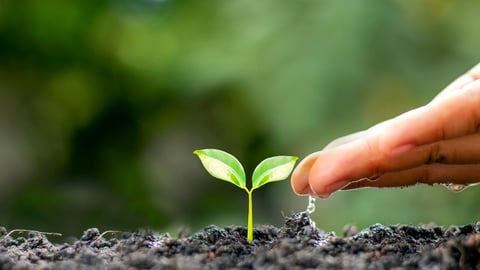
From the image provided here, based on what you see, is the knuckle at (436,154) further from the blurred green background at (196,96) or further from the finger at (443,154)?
the blurred green background at (196,96)

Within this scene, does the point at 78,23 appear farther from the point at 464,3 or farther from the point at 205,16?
the point at 464,3

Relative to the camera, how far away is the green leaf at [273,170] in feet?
2.48

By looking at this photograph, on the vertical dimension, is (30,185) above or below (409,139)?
above

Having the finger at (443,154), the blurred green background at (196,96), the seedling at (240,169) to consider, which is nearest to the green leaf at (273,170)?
the seedling at (240,169)

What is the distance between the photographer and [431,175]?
0.78 m

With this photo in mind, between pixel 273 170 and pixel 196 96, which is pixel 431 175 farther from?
pixel 196 96

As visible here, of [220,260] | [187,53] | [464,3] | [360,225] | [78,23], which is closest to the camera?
[220,260]

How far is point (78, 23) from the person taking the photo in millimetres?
2445

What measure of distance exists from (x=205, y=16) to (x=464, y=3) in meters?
0.96

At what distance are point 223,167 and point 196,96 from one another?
1493 mm

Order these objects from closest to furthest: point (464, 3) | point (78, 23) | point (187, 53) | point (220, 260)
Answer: point (220, 260) < point (464, 3) < point (187, 53) < point (78, 23)

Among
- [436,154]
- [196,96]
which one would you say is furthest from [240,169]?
[196,96]

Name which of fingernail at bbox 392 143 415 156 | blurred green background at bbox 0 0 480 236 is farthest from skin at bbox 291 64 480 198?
blurred green background at bbox 0 0 480 236

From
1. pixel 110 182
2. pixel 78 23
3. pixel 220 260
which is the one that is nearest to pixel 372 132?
pixel 220 260
